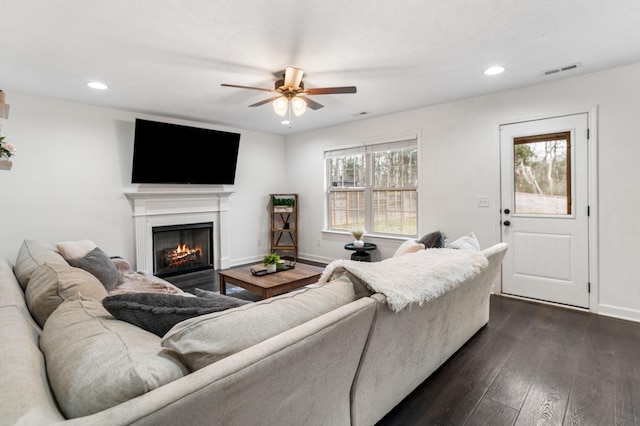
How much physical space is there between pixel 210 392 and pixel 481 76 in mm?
3612

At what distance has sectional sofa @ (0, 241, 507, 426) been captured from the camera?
75 centimetres

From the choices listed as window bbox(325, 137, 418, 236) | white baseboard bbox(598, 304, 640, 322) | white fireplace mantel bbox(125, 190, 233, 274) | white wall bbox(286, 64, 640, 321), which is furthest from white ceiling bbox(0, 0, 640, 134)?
white baseboard bbox(598, 304, 640, 322)

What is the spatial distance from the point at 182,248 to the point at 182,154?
1538mm

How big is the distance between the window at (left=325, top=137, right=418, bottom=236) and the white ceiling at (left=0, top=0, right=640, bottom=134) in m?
1.23

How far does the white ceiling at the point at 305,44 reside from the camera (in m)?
2.06

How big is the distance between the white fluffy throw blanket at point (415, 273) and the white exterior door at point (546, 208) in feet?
5.90

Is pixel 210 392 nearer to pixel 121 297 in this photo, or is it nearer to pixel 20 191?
pixel 121 297

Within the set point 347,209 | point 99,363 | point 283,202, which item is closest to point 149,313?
point 99,363

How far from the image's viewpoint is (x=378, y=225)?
5.12 meters

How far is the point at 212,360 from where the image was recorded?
0.92 metres

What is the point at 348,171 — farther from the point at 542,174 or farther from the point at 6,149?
the point at 6,149

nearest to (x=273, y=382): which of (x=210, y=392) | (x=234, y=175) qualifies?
(x=210, y=392)

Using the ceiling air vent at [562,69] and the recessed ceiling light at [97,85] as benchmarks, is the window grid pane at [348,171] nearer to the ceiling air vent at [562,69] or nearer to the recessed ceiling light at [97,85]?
the ceiling air vent at [562,69]

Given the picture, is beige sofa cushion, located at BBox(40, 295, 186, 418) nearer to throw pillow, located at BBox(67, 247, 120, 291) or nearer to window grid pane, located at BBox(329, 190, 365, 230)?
throw pillow, located at BBox(67, 247, 120, 291)
